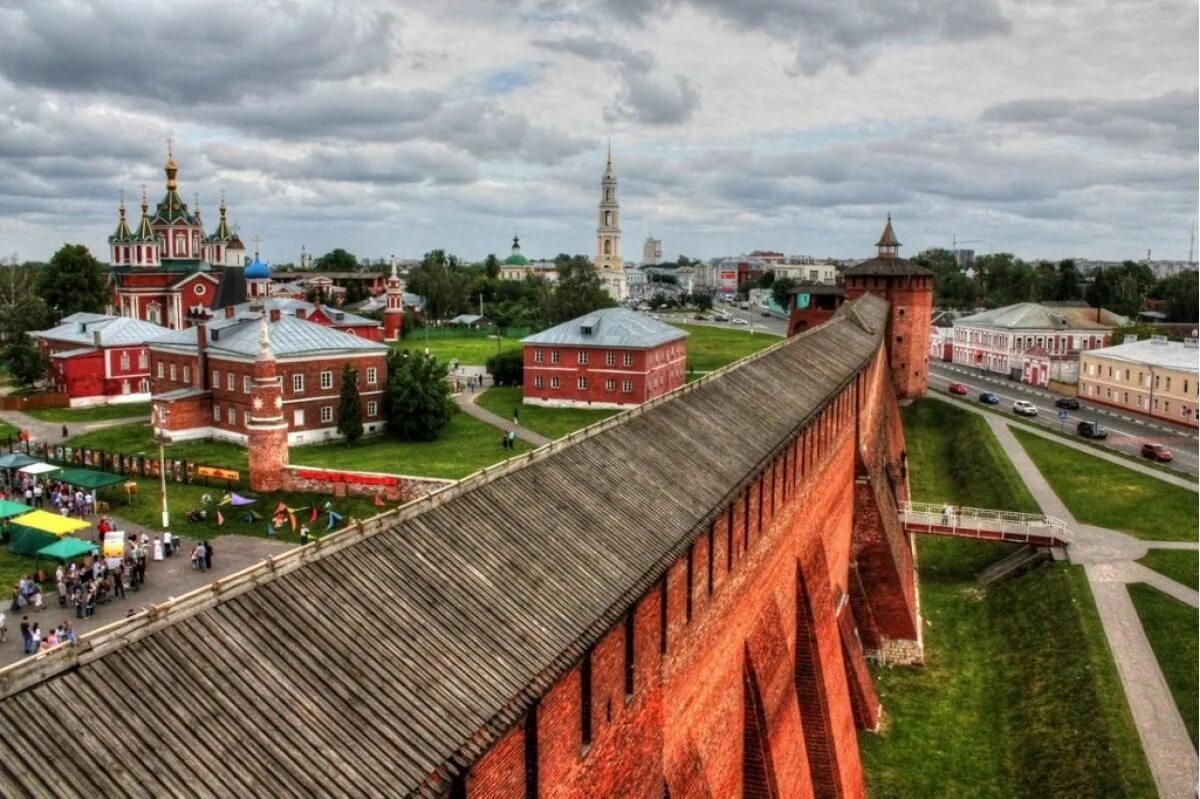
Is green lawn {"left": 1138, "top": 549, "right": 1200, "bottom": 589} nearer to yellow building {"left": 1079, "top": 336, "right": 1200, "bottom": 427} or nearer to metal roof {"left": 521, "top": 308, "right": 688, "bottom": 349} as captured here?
yellow building {"left": 1079, "top": 336, "right": 1200, "bottom": 427}

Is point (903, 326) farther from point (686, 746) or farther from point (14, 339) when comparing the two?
point (14, 339)

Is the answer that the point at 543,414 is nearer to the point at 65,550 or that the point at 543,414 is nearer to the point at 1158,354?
the point at 65,550

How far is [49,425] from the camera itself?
43.3 m

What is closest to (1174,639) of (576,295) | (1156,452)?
(1156,452)

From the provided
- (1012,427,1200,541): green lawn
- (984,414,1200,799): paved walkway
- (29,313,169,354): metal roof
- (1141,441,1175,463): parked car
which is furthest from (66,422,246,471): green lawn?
(1141,441,1175,463): parked car

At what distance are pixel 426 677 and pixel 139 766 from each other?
1971 mm

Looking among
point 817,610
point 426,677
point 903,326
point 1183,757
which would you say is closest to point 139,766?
point 426,677

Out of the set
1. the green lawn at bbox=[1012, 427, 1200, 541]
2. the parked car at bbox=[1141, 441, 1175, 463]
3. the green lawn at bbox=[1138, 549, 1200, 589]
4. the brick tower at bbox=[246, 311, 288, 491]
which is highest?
the brick tower at bbox=[246, 311, 288, 491]

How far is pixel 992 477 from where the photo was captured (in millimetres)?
37469

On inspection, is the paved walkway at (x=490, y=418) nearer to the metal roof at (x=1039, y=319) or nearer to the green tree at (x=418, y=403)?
the green tree at (x=418, y=403)

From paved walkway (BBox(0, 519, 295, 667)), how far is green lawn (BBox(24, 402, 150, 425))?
20.2 metres

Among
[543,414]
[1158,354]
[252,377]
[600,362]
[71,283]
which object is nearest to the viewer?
[252,377]

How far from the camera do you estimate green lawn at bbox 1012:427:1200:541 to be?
30.9m

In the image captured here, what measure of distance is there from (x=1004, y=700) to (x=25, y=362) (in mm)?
51345
